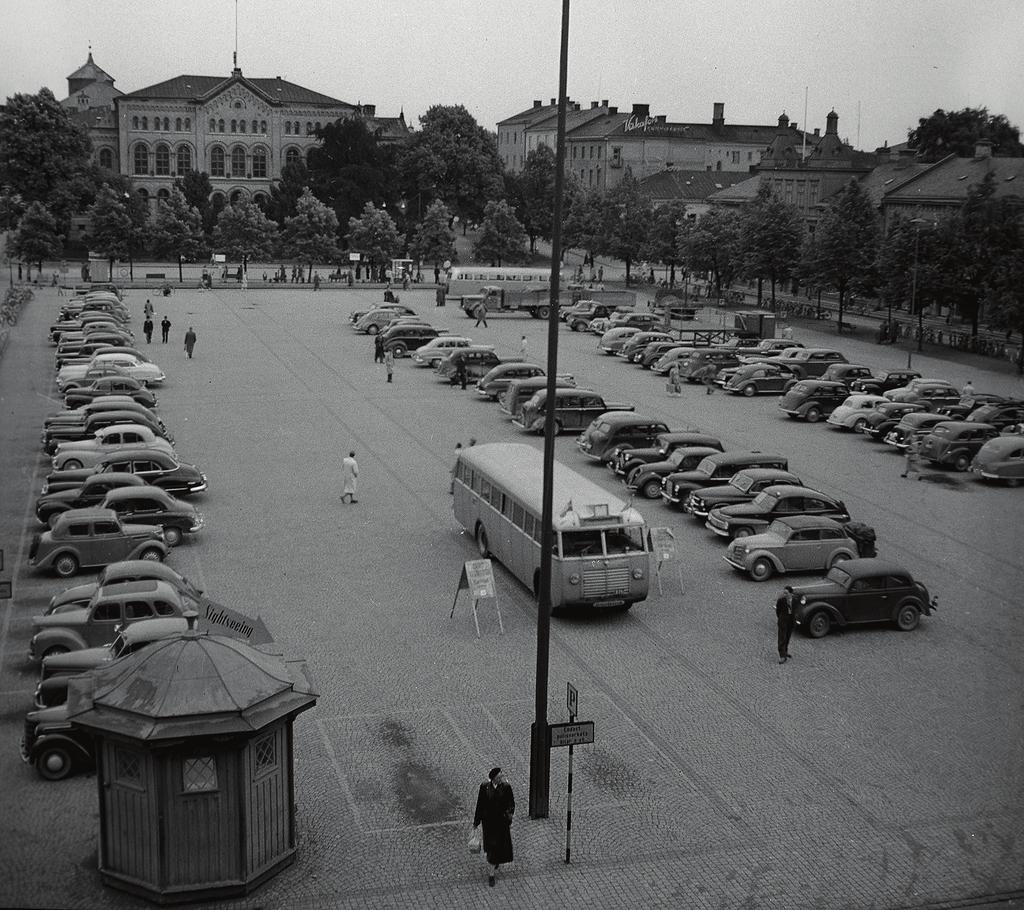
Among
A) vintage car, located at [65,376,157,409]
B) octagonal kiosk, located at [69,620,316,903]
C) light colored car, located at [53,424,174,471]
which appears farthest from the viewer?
vintage car, located at [65,376,157,409]

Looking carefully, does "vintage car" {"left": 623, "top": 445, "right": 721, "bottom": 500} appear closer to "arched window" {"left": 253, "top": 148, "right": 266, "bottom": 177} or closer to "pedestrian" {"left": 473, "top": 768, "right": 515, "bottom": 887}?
"pedestrian" {"left": 473, "top": 768, "right": 515, "bottom": 887}

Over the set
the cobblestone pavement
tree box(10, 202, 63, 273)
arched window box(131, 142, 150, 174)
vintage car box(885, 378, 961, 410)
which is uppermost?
arched window box(131, 142, 150, 174)

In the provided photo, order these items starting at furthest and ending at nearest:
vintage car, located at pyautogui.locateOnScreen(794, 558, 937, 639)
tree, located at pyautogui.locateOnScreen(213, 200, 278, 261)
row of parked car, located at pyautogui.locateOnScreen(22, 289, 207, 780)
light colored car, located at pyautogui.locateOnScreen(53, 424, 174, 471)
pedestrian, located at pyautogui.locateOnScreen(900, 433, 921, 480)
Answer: tree, located at pyautogui.locateOnScreen(213, 200, 278, 261), pedestrian, located at pyautogui.locateOnScreen(900, 433, 921, 480), light colored car, located at pyautogui.locateOnScreen(53, 424, 174, 471), vintage car, located at pyautogui.locateOnScreen(794, 558, 937, 639), row of parked car, located at pyautogui.locateOnScreen(22, 289, 207, 780)

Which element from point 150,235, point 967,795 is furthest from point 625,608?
point 150,235

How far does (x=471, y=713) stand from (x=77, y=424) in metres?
20.5

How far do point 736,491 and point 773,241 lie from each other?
5332 cm

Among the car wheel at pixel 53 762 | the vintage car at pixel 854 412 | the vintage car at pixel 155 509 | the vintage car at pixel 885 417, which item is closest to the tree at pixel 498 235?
the vintage car at pixel 854 412

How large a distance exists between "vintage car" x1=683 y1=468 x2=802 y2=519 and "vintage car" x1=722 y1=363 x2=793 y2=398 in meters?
19.8

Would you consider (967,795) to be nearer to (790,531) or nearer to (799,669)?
(799,669)

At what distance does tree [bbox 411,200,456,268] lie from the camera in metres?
108

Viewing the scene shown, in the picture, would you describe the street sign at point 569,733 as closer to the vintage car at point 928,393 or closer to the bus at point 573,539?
the bus at point 573,539

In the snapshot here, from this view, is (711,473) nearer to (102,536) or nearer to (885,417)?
(885,417)

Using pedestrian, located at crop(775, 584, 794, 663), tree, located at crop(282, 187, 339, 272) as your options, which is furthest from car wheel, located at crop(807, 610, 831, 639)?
tree, located at crop(282, 187, 339, 272)

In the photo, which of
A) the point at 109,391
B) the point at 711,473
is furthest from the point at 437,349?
the point at 711,473
